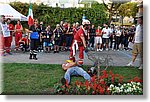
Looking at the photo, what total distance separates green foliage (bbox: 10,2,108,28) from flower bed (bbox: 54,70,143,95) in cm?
82

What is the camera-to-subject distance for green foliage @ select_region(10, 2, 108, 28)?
20.4ft

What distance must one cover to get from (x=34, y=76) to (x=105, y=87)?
41.2 inches

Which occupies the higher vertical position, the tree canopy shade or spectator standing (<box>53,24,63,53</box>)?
the tree canopy shade

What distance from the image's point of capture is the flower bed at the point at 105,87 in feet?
20.4

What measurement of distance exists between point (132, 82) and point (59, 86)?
1069 millimetres

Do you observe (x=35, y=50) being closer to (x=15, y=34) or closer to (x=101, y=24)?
(x=15, y=34)

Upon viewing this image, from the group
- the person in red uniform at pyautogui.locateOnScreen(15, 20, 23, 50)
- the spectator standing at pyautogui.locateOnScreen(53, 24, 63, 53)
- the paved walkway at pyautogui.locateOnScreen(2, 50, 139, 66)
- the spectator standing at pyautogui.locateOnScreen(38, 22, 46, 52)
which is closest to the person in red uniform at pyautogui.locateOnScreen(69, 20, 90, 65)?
the paved walkway at pyautogui.locateOnScreen(2, 50, 139, 66)

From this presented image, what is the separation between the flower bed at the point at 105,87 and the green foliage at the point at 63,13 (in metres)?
0.82

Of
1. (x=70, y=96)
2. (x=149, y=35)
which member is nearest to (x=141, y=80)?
(x=149, y=35)

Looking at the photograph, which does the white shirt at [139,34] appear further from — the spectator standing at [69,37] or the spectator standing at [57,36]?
the spectator standing at [57,36]

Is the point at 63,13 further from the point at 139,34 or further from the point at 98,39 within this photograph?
the point at 139,34

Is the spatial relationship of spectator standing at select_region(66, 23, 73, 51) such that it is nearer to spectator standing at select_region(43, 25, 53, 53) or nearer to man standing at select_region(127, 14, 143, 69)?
spectator standing at select_region(43, 25, 53, 53)

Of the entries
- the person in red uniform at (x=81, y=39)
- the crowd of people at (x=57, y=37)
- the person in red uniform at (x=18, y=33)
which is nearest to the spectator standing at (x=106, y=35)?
the crowd of people at (x=57, y=37)

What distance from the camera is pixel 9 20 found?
6230mm
